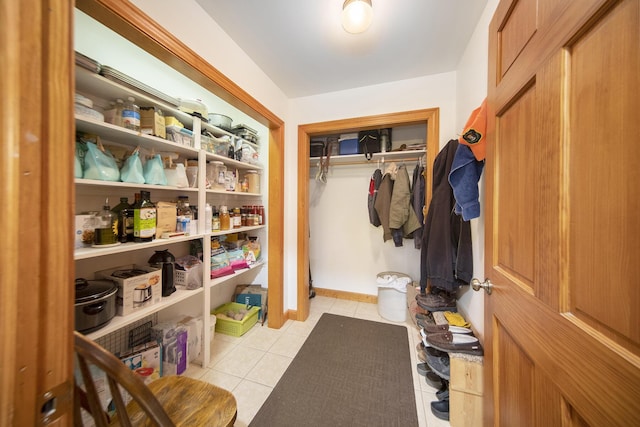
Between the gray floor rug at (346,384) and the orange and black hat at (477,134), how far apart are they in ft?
4.89

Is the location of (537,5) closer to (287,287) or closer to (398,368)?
(398,368)

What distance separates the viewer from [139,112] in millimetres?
1247

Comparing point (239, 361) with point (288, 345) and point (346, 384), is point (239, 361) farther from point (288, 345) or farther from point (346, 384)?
point (346, 384)

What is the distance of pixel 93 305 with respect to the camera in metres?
1.00

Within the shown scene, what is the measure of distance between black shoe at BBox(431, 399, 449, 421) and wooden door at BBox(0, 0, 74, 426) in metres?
1.60

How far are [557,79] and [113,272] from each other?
2102 mm

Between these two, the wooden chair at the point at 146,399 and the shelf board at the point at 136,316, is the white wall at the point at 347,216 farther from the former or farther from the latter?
the wooden chair at the point at 146,399

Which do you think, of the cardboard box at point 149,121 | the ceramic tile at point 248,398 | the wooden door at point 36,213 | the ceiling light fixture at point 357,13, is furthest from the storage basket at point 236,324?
the ceiling light fixture at point 357,13

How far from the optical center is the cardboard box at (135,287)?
3.76 ft

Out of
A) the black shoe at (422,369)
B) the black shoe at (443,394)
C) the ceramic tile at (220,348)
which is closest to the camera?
the black shoe at (443,394)

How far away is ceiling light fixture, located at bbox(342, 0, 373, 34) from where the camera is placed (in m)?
1.04

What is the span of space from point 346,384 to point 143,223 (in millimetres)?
1614

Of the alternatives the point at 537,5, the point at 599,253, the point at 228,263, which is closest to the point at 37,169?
the point at 599,253

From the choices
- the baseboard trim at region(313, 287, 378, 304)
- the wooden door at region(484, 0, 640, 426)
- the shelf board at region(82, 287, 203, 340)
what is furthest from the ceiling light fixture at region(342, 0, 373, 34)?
the baseboard trim at region(313, 287, 378, 304)
